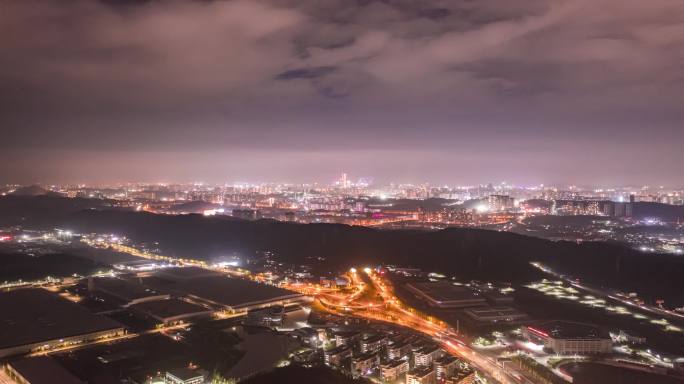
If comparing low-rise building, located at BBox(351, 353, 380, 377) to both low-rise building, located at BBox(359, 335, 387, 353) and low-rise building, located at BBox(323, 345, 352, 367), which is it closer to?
low-rise building, located at BBox(323, 345, 352, 367)

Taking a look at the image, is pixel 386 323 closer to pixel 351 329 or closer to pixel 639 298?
pixel 351 329

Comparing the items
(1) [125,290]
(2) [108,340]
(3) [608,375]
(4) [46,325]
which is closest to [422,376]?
(3) [608,375]

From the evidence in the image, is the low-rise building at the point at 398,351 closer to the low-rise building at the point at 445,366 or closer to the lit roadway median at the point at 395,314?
the low-rise building at the point at 445,366

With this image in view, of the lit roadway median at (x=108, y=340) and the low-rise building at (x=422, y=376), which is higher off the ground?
the low-rise building at (x=422, y=376)

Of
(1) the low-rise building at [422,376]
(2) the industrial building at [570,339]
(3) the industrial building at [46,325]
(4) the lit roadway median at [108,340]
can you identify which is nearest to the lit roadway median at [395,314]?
(1) the low-rise building at [422,376]

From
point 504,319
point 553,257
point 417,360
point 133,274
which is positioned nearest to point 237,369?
point 417,360

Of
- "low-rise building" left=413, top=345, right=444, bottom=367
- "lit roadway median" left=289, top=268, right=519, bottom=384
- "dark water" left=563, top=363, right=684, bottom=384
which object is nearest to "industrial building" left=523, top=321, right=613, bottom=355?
"dark water" left=563, top=363, right=684, bottom=384
